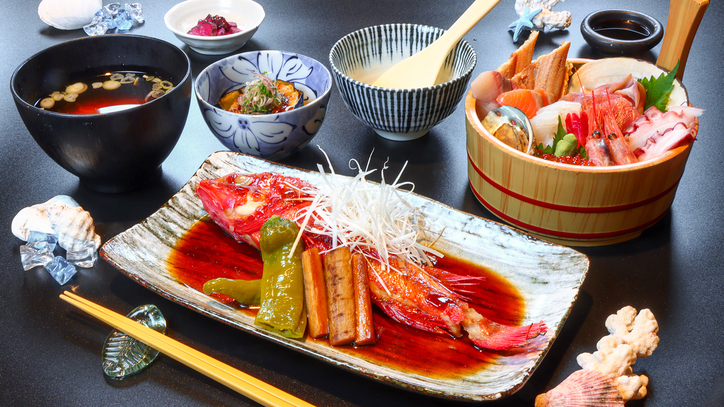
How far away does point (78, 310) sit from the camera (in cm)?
129

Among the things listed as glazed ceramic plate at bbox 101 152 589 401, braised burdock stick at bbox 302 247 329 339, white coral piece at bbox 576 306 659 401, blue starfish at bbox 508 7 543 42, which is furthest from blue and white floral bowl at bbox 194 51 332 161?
blue starfish at bbox 508 7 543 42

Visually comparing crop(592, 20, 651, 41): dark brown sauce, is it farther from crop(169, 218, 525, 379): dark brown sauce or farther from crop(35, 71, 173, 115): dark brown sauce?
crop(35, 71, 173, 115): dark brown sauce

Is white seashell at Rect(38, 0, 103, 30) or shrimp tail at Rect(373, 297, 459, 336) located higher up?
white seashell at Rect(38, 0, 103, 30)

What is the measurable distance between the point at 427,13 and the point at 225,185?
1697 millimetres

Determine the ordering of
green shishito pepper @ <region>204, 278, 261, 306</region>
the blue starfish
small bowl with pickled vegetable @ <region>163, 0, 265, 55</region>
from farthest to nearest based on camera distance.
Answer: the blue starfish < small bowl with pickled vegetable @ <region>163, 0, 265, 55</region> < green shishito pepper @ <region>204, 278, 261, 306</region>

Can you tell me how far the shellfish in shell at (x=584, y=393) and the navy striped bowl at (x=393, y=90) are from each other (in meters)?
0.89

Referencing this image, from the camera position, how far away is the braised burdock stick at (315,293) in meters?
1.16

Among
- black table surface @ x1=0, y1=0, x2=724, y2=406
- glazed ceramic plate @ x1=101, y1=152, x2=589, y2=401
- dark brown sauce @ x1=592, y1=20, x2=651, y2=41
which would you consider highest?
dark brown sauce @ x1=592, y1=20, x2=651, y2=41

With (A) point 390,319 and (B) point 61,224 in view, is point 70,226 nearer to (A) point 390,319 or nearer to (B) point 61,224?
(B) point 61,224

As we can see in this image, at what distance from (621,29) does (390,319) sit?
168 cm

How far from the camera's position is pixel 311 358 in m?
1.15

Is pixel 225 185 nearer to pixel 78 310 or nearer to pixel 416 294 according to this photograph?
pixel 78 310

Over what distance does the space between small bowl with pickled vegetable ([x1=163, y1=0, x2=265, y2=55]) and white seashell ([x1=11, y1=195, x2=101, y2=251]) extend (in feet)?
3.49

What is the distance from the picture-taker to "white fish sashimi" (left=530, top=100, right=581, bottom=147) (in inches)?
57.7
